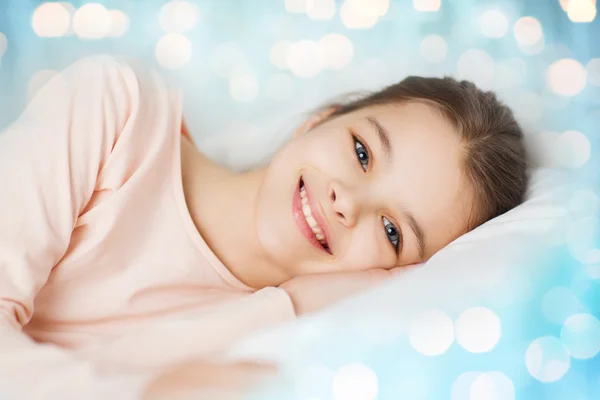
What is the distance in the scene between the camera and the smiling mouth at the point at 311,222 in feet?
2.54

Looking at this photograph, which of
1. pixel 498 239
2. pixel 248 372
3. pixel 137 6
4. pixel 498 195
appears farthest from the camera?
pixel 137 6

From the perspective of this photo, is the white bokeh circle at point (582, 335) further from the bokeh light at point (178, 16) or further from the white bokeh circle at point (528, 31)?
the bokeh light at point (178, 16)

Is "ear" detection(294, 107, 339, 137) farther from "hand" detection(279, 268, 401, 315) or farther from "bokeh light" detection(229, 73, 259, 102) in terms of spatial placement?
"hand" detection(279, 268, 401, 315)

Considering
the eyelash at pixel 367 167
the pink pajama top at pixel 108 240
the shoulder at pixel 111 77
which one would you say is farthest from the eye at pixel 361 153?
the shoulder at pixel 111 77

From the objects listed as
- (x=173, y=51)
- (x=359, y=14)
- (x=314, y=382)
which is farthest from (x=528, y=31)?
(x=314, y=382)

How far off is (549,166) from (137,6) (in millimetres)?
747

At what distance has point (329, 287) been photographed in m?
0.76

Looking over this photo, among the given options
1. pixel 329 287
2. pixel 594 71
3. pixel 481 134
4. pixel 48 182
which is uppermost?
pixel 594 71

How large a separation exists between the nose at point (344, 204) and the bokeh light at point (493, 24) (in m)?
0.46

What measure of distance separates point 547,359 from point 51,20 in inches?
34.7

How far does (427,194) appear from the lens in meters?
0.77

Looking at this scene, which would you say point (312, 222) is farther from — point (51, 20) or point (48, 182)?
point (51, 20)

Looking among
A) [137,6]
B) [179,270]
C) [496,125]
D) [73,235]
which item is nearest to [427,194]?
[496,125]

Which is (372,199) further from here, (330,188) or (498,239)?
(498,239)
